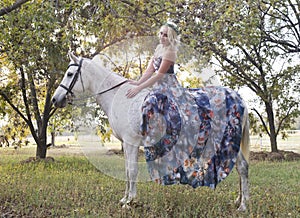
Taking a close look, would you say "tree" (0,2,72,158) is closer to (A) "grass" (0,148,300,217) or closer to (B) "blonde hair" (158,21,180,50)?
(B) "blonde hair" (158,21,180,50)

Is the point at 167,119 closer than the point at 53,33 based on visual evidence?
Yes

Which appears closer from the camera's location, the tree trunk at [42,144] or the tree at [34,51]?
the tree at [34,51]

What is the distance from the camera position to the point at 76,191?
6.25 meters

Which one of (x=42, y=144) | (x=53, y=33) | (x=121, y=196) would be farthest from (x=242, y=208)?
(x=42, y=144)

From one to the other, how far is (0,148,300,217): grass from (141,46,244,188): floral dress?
1.69ft

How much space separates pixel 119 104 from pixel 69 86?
707 mm

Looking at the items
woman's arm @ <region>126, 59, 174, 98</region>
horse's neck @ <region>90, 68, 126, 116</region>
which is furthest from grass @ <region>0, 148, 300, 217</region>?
woman's arm @ <region>126, 59, 174, 98</region>

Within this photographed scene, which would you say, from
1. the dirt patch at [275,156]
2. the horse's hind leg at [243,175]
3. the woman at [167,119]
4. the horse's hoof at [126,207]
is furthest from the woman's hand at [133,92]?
the dirt patch at [275,156]

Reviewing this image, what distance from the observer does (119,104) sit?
4.86 metres

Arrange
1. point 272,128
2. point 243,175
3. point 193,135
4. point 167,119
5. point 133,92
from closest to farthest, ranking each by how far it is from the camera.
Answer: point 167,119
point 193,135
point 133,92
point 243,175
point 272,128

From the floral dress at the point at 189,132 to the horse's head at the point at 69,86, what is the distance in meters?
1.02

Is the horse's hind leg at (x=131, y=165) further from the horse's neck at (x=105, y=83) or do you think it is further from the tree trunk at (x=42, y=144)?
the tree trunk at (x=42, y=144)

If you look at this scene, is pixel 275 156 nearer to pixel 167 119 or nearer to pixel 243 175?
pixel 243 175

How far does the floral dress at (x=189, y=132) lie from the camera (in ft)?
14.9
